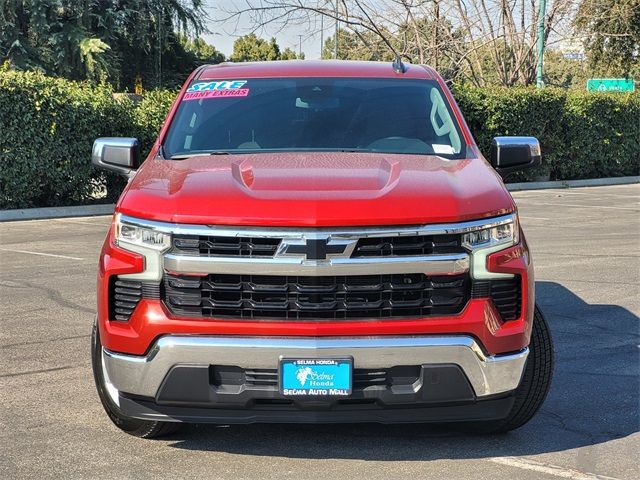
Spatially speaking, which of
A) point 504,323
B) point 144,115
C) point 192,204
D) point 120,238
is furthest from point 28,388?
point 144,115

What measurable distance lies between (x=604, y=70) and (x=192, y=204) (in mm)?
36636

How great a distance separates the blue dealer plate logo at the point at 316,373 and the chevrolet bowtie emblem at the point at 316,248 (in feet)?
1.45

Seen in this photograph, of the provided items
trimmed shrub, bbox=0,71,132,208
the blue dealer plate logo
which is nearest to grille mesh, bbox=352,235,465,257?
the blue dealer plate logo

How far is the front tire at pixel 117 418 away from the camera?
184 inches

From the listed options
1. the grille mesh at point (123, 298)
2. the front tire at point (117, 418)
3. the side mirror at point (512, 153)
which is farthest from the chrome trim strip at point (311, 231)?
the side mirror at point (512, 153)

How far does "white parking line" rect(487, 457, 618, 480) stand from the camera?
4.43 meters

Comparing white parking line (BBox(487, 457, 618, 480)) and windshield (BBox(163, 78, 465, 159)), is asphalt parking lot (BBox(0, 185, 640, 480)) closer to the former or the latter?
white parking line (BBox(487, 457, 618, 480))

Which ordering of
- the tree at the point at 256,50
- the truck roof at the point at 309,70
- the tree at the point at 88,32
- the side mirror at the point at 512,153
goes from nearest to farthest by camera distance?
the side mirror at the point at 512,153 → the truck roof at the point at 309,70 → the tree at the point at 88,32 → the tree at the point at 256,50

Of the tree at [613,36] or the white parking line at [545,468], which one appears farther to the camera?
the tree at [613,36]

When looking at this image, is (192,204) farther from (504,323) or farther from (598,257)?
(598,257)

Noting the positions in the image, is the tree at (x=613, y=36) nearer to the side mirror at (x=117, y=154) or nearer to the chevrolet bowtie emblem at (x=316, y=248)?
the side mirror at (x=117, y=154)

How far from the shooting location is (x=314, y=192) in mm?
4309

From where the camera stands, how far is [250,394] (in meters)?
4.16

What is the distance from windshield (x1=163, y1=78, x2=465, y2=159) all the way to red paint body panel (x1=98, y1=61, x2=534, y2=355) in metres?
0.66
